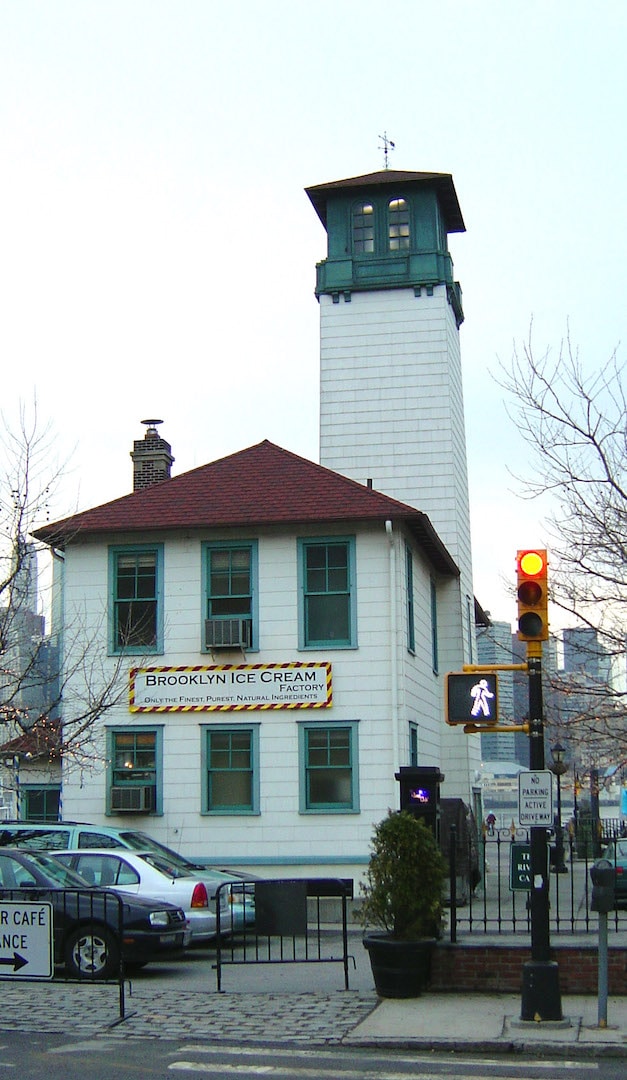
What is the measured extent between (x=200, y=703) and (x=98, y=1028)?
11192 millimetres

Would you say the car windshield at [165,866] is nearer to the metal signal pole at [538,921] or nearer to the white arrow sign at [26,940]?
the white arrow sign at [26,940]

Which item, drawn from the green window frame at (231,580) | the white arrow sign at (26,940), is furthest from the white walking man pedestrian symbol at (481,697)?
the green window frame at (231,580)

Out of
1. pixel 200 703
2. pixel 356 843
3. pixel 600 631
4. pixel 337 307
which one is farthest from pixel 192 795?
pixel 337 307

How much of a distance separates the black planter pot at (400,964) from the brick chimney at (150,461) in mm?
17028

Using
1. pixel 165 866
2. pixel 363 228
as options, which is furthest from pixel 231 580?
pixel 363 228

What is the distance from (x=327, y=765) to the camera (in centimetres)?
2253

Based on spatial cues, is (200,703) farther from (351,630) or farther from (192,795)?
(351,630)

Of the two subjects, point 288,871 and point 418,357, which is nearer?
point 288,871

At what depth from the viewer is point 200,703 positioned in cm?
2297

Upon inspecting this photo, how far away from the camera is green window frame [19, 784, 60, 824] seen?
25.7m

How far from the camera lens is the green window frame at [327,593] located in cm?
2288

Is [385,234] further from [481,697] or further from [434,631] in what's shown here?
[481,697]

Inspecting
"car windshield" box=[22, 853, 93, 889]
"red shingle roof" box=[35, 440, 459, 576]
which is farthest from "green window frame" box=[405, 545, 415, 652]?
"car windshield" box=[22, 853, 93, 889]

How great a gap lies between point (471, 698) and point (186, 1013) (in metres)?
4.16
